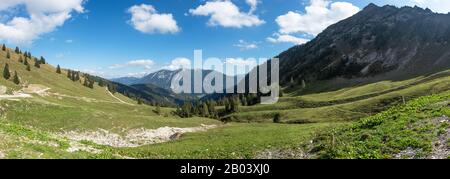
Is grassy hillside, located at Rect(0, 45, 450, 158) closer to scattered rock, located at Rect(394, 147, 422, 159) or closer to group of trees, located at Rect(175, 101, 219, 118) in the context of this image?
scattered rock, located at Rect(394, 147, 422, 159)

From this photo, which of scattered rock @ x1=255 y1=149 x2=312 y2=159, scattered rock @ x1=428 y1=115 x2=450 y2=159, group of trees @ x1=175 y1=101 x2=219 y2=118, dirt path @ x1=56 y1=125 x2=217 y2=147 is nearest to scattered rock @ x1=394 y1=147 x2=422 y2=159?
scattered rock @ x1=428 y1=115 x2=450 y2=159

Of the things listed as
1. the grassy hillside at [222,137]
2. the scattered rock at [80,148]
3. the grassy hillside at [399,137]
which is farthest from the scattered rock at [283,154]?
the scattered rock at [80,148]

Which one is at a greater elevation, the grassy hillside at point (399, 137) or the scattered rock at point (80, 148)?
the grassy hillside at point (399, 137)

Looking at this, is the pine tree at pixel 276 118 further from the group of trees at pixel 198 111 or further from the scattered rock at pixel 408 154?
the scattered rock at pixel 408 154

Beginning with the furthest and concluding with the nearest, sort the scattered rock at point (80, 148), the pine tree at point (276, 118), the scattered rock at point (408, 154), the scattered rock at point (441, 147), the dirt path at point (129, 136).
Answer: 1. the pine tree at point (276, 118)
2. the dirt path at point (129, 136)
3. the scattered rock at point (80, 148)
4. the scattered rock at point (408, 154)
5. the scattered rock at point (441, 147)

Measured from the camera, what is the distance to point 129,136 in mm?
68875

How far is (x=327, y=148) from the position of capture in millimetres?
Answer: 29266

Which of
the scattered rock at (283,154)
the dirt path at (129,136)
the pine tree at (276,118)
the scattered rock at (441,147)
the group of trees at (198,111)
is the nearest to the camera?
the scattered rock at (441,147)

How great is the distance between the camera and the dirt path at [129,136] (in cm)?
6262

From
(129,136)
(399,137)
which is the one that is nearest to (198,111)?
(129,136)

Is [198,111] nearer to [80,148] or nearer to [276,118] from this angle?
[276,118]
